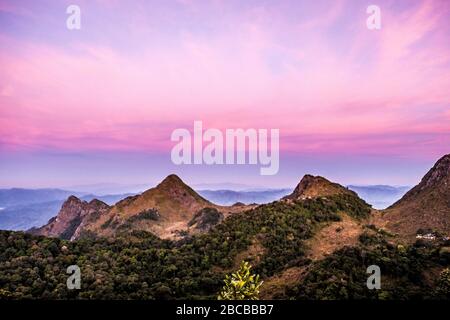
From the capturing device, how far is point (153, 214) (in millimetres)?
120688

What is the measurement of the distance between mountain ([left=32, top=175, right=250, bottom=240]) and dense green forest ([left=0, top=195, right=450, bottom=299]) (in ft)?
154

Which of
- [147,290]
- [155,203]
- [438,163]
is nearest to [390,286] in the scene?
[147,290]

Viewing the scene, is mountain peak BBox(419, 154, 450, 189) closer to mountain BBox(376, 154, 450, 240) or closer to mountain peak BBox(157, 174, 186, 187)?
mountain BBox(376, 154, 450, 240)

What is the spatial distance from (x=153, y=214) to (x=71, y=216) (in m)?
54.8

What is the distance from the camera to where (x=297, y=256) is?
53562 millimetres

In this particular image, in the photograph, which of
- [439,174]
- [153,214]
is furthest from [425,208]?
[153,214]

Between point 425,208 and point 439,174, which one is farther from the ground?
point 439,174

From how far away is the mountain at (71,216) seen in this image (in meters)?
145

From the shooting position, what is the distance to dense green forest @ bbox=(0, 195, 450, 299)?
1442 inches

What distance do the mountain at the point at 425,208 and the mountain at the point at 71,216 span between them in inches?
3930

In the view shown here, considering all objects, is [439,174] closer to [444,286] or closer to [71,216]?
[444,286]

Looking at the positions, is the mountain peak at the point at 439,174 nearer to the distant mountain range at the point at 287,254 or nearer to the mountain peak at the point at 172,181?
the distant mountain range at the point at 287,254
